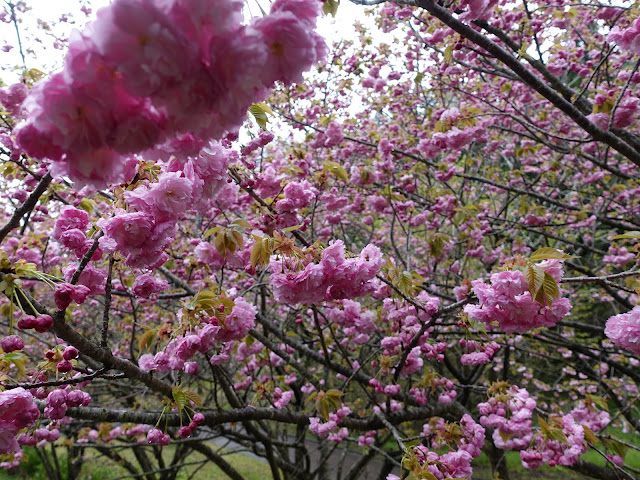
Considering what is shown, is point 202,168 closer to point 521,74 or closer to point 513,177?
point 521,74

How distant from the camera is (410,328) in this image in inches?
122

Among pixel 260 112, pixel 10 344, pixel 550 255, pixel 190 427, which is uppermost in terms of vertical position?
pixel 260 112

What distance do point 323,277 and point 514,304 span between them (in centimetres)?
77

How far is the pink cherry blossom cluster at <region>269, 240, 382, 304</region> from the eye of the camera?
1.61 m

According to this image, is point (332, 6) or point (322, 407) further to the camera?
point (322, 407)

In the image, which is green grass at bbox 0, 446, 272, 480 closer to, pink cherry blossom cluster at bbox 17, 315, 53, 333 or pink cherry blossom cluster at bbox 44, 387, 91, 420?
pink cherry blossom cluster at bbox 44, 387, 91, 420

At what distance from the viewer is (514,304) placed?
1.57m

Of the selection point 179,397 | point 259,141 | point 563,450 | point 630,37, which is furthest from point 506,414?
point 259,141

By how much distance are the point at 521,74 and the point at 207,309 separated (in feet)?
6.92

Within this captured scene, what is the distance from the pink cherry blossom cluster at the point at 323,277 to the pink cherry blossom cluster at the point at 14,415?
94 cm

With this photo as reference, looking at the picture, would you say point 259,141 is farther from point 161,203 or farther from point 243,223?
point 161,203

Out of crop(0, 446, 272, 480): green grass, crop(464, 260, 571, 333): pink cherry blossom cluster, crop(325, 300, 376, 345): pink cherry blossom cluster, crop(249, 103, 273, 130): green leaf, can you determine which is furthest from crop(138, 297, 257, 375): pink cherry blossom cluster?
crop(0, 446, 272, 480): green grass

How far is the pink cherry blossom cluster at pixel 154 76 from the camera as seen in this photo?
555mm

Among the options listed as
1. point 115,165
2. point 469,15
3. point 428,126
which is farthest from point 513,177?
point 115,165
